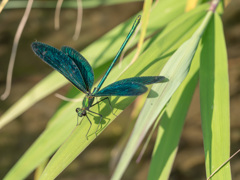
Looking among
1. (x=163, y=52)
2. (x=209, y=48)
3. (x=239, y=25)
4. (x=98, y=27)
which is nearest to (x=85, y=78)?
(x=163, y=52)

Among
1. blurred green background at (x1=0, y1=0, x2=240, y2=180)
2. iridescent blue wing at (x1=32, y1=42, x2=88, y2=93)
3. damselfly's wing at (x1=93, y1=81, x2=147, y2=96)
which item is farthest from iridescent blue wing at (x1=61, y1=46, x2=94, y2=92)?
blurred green background at (x1=0, y1=0, x2=240, y2=180)

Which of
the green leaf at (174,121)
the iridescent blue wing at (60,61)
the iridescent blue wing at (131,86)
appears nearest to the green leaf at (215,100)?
the green leaf at (174,121)

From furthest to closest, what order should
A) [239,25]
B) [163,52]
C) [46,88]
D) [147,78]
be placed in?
[239,25] < [46,88] < [163,52] < [147,78]

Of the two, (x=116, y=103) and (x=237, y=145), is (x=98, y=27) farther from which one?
(x=116, y=103)

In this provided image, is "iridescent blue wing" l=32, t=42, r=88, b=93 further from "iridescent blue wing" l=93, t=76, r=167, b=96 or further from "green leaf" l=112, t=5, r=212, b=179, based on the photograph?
"green leaf" l=112, t=5, r=212, b=179

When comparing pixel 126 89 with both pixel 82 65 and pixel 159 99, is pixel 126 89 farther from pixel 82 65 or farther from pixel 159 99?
pixel 82 65

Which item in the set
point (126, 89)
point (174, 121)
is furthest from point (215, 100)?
point (126, 89)
